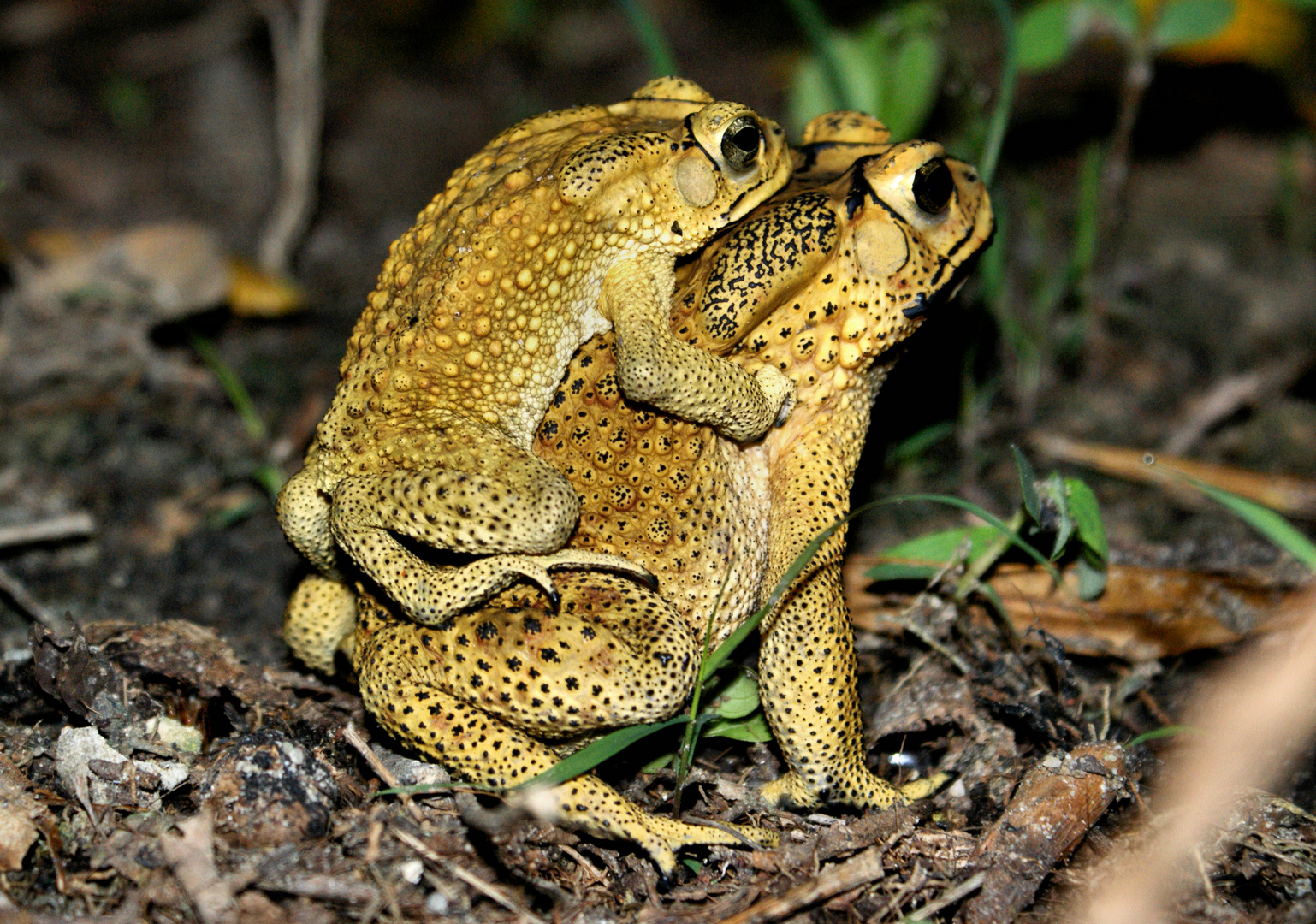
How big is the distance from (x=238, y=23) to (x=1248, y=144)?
732cm

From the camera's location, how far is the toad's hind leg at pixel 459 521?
2.23 metres

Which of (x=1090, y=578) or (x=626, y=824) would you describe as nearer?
(x=626, y=824)

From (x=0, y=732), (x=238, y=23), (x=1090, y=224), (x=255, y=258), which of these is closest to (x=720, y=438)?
(x=0, y=732)

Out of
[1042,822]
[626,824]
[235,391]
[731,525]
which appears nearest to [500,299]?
[731,525]

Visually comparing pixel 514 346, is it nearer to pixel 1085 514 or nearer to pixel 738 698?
pixel 738 698

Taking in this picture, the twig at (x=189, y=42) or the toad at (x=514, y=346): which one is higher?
the twig at (x=189, y=42)

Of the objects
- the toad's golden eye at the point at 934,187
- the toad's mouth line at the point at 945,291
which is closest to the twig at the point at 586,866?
the toad's mouth line at the point at 945,291

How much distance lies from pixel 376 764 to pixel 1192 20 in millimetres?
4235

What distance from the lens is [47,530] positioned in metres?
3.74

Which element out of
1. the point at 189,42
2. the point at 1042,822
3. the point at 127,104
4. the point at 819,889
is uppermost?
the point at 189,42

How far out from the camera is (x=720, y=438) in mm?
2758

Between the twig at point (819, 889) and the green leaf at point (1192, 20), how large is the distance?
3603mm

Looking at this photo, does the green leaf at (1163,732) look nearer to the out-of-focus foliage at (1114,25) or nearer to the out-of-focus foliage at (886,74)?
the out-of-focus foliage at (886,74)

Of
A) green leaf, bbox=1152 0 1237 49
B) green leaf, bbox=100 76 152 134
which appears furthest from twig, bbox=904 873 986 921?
green leaf, bbox=100 76 152 134
